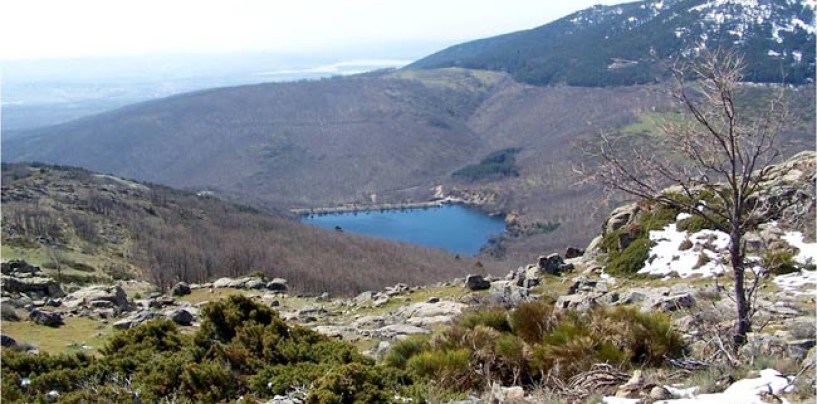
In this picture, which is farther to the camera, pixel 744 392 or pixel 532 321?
pixel 532 321

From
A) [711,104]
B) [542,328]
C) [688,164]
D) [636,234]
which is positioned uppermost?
[711,104]

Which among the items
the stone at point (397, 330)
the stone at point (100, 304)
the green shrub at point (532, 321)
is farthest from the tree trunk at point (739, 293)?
the stone at point (100, 304)

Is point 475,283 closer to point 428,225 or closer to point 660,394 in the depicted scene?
point 660,394

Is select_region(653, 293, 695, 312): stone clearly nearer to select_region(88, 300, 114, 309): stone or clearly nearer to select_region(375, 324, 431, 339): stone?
select_region(375, 324, 431, 339): stone

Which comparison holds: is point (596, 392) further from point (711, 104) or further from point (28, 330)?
point (28, 330)

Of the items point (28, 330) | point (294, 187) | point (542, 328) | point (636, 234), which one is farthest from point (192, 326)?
→ point (294, 187)

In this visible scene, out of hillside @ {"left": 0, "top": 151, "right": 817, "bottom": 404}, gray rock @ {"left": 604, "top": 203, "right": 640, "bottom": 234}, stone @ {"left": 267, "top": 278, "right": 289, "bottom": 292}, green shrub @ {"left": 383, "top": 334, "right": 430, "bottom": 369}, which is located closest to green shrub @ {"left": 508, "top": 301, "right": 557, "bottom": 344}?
hillside @ {"left": 0, "top": 151, "right": 817, "bottom": 404}

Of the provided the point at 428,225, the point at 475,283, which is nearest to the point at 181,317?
the point at 475,283

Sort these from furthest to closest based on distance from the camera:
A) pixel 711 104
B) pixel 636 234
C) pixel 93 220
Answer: pixel 93 220, pixel 636 234, pixel 711 104
